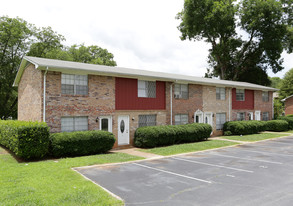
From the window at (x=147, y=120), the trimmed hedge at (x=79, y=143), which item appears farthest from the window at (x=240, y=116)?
the trimmed hedge at (x=79, y=143)

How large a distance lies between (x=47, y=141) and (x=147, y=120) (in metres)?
8.02

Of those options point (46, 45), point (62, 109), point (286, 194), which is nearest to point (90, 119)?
point (62, 109)

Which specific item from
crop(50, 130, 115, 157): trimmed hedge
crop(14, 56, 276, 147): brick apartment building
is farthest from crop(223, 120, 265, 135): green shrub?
crop(50, 130, 115, 157): trimmed hedge

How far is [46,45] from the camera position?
36.2 metres

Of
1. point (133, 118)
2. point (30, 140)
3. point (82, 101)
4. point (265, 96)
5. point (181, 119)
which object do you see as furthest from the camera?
point (265, 96)

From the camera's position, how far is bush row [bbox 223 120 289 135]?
2325 cm

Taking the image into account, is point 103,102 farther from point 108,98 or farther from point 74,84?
point 74,84

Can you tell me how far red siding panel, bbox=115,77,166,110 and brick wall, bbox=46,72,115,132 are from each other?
49 cm

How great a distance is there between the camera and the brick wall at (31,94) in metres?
13.6

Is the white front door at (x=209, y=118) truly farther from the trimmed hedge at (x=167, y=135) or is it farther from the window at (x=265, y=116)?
the window at (x=265, y=116)

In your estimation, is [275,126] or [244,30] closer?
[275,126]

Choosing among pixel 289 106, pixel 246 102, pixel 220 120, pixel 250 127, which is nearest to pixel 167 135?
pixel 220 120

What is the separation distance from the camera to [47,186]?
7465 mm

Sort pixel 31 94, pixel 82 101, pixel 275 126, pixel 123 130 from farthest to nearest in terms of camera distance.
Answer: pixel 275 126 < pixel 123 130 < pixel 31 94 < pixel 82 101
